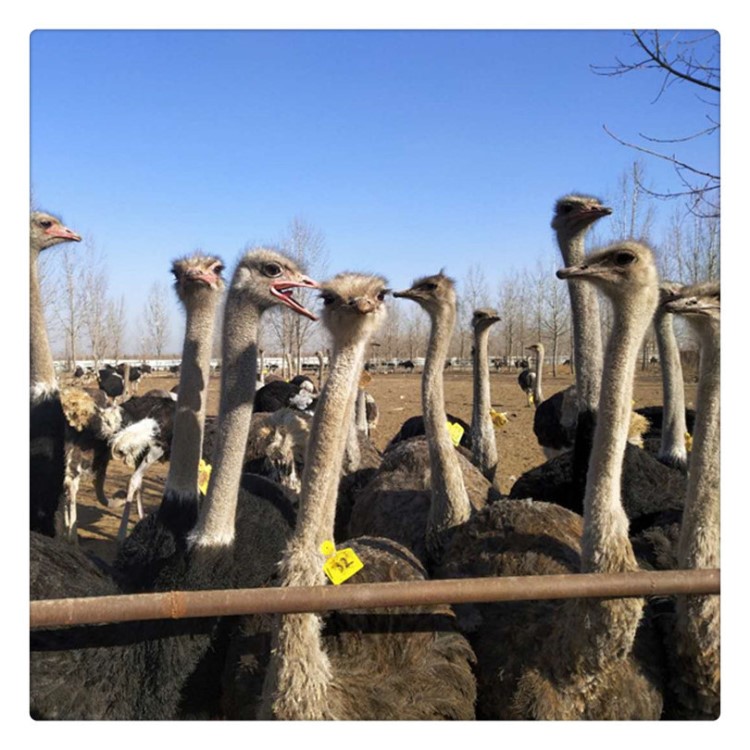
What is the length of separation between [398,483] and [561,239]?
1447mm

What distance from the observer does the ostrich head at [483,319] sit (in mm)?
5047

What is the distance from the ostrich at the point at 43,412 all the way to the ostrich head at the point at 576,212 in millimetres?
2270

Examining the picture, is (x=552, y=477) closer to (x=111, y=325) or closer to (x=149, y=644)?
(x=149, y=644)

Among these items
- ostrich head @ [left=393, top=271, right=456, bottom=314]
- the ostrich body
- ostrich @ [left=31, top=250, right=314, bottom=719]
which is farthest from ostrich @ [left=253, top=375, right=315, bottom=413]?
the ostrich body

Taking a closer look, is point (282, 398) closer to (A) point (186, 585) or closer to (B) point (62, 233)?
(B) point (62, 233)

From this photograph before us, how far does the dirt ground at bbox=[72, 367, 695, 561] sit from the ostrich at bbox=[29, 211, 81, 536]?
242cm

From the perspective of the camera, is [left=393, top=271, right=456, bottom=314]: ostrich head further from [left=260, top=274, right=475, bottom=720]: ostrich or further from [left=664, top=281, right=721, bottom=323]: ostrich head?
[left=664, top=281, right=721, bottom=323]: ostrich head

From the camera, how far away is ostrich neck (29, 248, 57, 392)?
3.33 m

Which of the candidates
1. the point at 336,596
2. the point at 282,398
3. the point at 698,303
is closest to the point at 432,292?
the point at 698,303

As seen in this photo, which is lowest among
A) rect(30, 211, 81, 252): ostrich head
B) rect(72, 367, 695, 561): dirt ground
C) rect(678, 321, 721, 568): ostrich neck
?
rect(72, 367, 695, 561): dirt ground

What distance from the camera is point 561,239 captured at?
369 cm

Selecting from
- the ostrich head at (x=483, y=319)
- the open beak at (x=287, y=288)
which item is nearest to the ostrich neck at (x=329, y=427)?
the open beak at (x=287, y=288)

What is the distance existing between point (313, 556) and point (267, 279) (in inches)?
40.2
